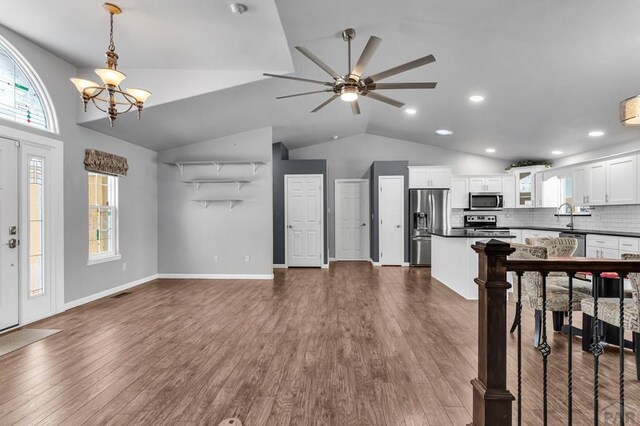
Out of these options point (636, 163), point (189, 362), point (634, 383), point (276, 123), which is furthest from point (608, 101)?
point (189, 362)

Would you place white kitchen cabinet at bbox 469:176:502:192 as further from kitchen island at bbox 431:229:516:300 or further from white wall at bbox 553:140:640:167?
kitchen island at bbox 431:229:516:300

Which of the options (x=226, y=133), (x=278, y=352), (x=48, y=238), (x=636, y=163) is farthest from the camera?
(x=226, y=133)

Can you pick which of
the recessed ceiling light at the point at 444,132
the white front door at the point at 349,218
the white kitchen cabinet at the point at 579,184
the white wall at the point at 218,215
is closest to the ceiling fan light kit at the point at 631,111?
the recessed ceiling light at the point at 444,132

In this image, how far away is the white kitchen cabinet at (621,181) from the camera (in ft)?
17.3

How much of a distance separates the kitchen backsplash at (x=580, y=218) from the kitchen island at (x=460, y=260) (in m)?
2.40

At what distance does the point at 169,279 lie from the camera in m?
6.34

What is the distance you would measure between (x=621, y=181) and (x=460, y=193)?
119 inches

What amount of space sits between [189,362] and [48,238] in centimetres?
276

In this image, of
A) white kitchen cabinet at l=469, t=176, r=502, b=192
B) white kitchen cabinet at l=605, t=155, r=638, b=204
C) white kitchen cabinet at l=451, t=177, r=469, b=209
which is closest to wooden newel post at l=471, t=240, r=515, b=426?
white kitchen cabinet at l=605, t=155, r=638, b=204

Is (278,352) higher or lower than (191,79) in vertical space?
lower

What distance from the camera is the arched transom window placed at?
3.51 meters

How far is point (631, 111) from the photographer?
2293 mm

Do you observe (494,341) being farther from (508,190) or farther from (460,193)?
(508,190)

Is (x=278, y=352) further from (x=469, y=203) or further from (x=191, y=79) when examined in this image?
(x=469, y=203)
